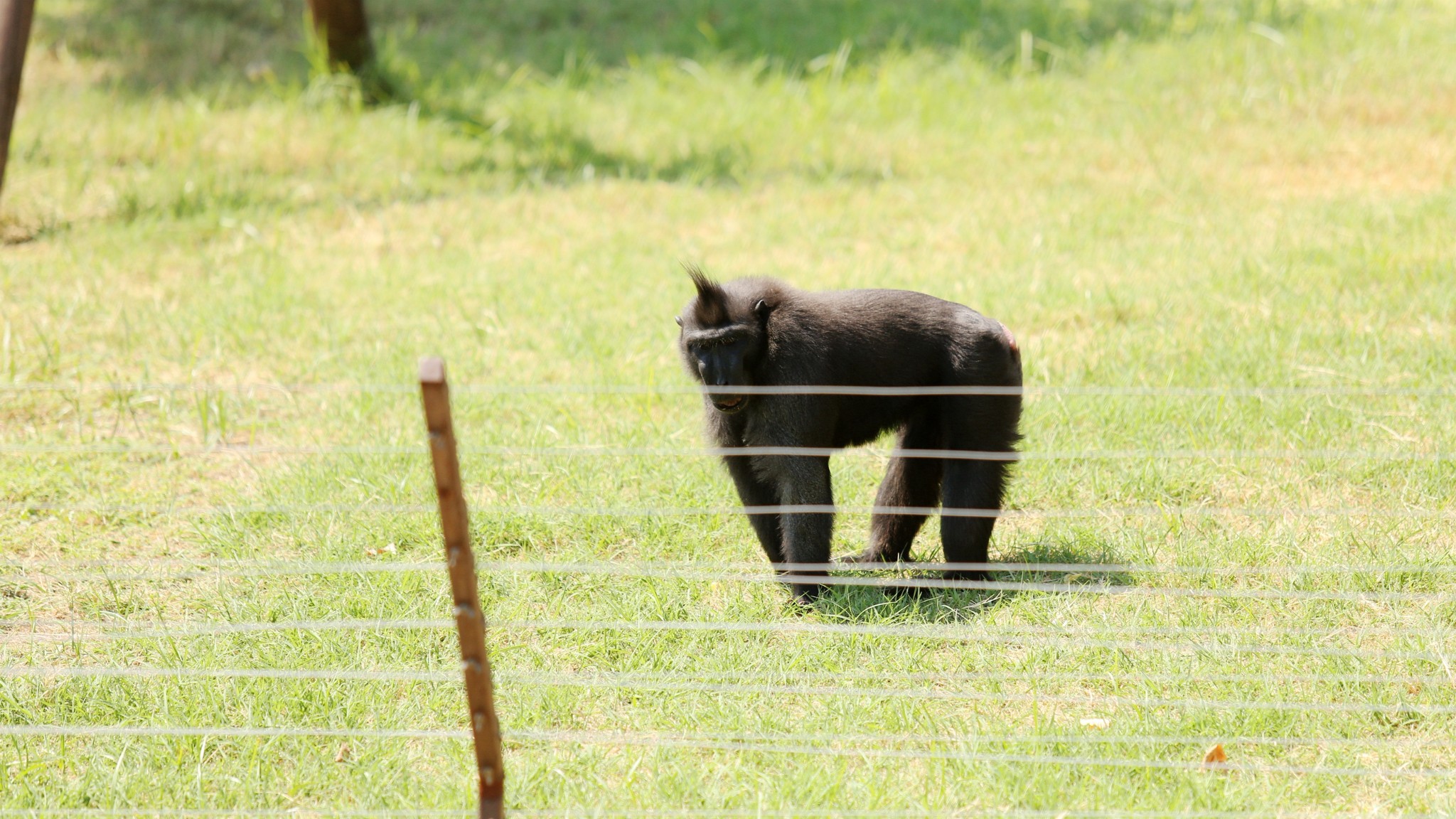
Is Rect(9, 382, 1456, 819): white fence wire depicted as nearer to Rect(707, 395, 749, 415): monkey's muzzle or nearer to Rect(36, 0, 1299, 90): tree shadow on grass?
Rect(707, 395, 749, 415): monkey's muzzle

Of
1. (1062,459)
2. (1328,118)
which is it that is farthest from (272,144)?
(1328,118)

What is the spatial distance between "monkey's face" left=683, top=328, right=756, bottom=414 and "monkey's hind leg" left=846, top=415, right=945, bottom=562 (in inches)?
32.1

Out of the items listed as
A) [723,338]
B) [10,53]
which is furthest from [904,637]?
[10,53]

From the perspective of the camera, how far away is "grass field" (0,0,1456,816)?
3973 millimetres

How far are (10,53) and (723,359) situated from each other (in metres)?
4.17

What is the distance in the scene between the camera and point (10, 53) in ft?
20.7

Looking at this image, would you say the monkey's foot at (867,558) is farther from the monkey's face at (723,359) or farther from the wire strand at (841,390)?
the monkey's face at (723,359)

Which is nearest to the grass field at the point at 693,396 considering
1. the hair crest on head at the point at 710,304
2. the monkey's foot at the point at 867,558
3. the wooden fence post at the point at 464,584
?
the monkey's foot at the point at 867,558

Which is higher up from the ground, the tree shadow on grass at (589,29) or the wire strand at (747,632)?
the tree shadow on grass at (589,29)

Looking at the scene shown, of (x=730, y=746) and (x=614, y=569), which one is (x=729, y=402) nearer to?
(x=614, y=569)

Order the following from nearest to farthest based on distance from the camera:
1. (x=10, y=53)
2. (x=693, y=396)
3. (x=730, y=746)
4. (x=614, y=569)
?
1. (x=730, y=746)
2. (x=614, y=569)
3. (x=10, y=53)
4. (x=693, y=396)

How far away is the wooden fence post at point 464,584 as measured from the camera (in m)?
2.92

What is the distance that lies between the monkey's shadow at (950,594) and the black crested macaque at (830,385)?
132 millimetres

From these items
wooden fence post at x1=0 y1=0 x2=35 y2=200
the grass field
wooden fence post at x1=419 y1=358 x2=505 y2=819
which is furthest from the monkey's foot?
wooden fence post at x1=0 y1=0 x2=35 y2=200
